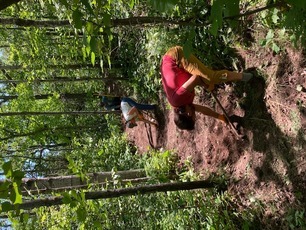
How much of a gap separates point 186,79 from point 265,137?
4.82ft

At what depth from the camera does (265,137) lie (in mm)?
5492

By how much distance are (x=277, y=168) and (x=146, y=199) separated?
253cm

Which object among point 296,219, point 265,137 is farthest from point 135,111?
point 296,219

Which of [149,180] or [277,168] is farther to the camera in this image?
[149,180]

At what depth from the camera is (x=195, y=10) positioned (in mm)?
6285

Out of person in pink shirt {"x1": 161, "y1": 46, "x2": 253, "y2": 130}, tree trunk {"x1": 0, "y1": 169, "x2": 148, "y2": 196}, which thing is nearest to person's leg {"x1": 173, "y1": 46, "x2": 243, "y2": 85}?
person in pink shirt {"x1": 161, "y1": 46, "x2": 253, "y2": 130}

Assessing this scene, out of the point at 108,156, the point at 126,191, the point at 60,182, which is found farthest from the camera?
the point at 108,156

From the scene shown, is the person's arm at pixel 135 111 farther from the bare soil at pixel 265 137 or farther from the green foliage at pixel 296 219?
the green foliage at pixel 296 219

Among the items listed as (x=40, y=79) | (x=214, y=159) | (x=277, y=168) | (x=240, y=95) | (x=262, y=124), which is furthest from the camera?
(x=40, y=79)

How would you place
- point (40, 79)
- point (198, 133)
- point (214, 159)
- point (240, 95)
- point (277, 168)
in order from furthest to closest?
point (40, 79), point (198, 133), point (214, 159), point (240, 95), point (277, 168)

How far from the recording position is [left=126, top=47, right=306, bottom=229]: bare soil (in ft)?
16.0

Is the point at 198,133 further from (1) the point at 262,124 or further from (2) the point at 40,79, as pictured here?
(2) the point at 40,79

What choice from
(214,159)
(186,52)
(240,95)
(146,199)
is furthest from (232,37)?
(186,52)

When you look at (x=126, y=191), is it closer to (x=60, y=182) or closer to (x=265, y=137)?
(x=265, y=137)
